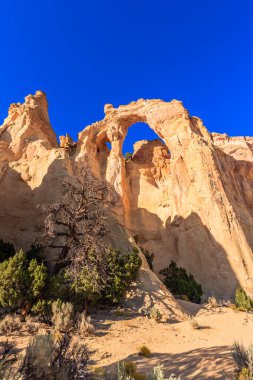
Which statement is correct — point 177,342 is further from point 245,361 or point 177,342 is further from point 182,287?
point 182,287

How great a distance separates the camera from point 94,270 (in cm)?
1394

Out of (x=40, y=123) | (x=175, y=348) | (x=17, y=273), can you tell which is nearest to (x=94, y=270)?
(x=17, y=273)

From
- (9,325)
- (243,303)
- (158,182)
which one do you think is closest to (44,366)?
(9,325)

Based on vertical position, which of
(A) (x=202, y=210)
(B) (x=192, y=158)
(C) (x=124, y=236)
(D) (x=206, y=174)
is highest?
(B) (x=192, y=158)

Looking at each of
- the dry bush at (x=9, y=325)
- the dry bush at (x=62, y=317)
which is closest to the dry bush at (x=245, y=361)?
the dry bush at (x=62, y=317)

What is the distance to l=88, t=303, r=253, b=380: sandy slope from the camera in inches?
A: 297

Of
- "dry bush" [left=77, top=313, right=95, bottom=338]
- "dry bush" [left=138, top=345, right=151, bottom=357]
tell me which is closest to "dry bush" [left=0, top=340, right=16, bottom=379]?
"dry bush" [left=138, top=345, right=151, bottom=357]

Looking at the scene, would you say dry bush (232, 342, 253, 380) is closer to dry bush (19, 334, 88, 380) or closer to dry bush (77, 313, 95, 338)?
dry bush (19, 334, 88, 380)

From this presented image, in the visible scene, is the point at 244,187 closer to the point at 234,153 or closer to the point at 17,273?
the point at 234,153

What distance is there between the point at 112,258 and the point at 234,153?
1676 inches

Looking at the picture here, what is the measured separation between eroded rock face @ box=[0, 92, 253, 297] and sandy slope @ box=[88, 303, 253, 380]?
11002mm

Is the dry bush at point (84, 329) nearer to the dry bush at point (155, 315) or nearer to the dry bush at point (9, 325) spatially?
the dry bush at point (9, 325)

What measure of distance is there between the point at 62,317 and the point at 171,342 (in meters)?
4.61

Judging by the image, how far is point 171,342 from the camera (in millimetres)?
10531
